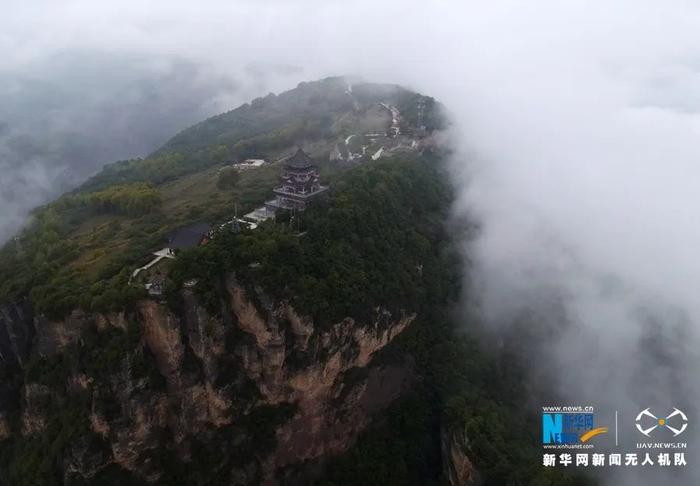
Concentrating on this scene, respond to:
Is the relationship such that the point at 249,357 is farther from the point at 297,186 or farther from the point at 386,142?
the point at 386,142

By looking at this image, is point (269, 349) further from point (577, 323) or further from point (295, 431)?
point (577, 323)

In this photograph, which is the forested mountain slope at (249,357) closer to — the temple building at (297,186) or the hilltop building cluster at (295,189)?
the hilltop building cluster at (295,189)

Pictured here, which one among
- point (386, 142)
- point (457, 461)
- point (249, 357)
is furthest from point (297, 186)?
point (386, 142)

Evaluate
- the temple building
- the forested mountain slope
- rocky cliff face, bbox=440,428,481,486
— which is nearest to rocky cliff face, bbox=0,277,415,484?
the forested mountain slope

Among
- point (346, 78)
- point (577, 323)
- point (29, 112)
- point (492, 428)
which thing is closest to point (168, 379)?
point (492, 428)

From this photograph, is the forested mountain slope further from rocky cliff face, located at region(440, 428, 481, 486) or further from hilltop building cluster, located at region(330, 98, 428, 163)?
hilltop building cluster, located at region(330, 98, 428, 163)
